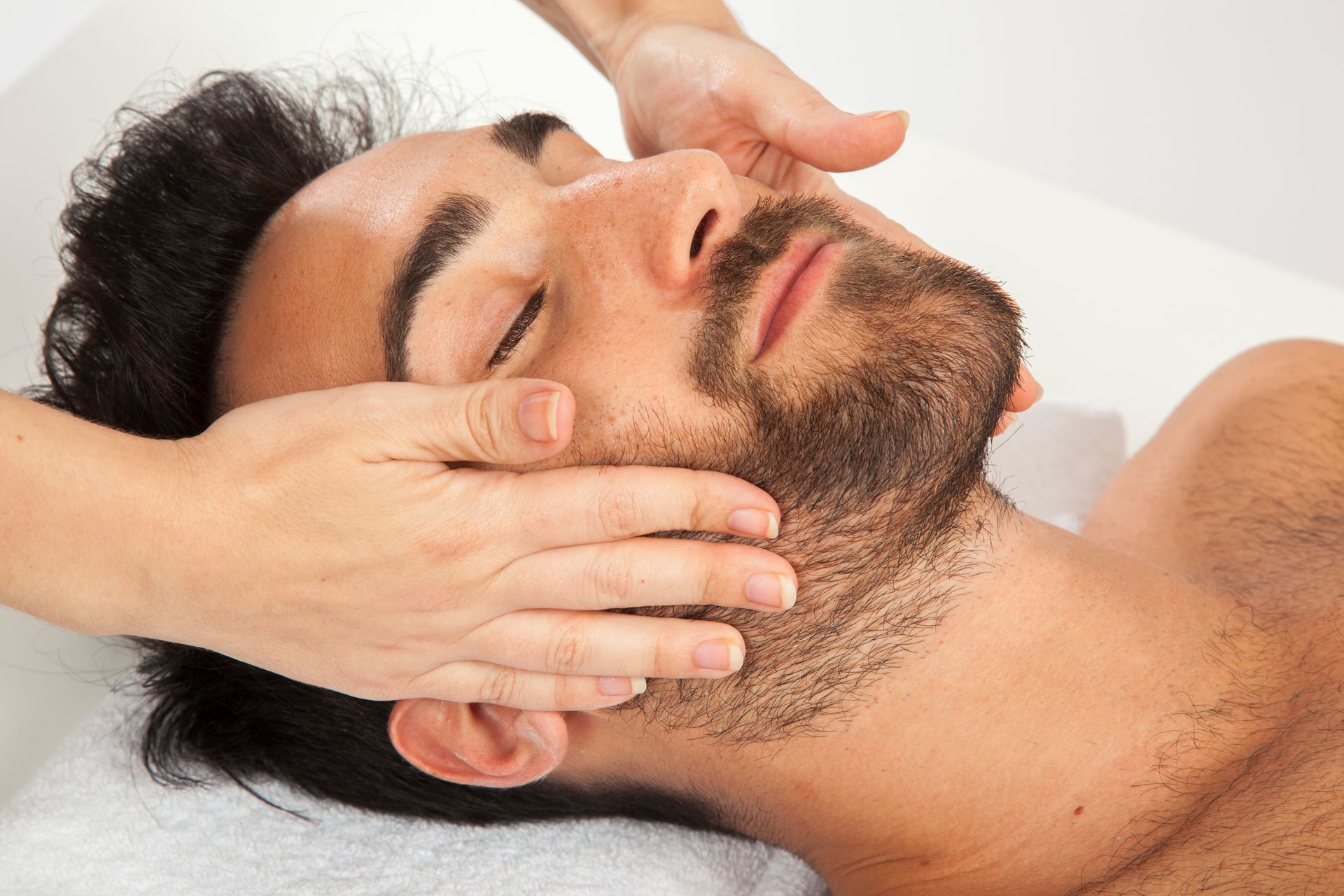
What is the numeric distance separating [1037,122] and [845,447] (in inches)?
65.7

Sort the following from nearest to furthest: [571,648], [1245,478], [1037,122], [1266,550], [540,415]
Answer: [540,415] → [571,648] → [1266,550] → [1245,478] → [1037,122]

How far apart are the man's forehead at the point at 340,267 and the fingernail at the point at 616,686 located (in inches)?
16.3

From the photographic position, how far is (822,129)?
1385 mm

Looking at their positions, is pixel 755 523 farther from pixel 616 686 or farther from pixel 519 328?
pixel 519 328

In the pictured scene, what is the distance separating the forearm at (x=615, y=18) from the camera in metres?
1.72

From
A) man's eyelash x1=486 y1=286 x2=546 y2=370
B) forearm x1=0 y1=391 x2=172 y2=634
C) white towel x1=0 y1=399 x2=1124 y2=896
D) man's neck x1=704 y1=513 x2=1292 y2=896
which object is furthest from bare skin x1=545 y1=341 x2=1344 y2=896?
forearm x1=0 y1=391 x2=172 y2=634

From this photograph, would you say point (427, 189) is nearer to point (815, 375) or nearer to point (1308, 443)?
point (815, 375)

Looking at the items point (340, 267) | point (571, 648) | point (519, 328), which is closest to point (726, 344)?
point (519, 328)

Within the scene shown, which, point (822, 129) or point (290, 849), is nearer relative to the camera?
point (822, 129)

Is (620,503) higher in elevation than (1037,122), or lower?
lower

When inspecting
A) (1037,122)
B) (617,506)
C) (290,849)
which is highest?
(1037,122)

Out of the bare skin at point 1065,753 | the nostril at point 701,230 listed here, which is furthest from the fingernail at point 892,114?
the bare skin at point 1065,753

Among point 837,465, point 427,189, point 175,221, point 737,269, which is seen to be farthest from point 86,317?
point 837,465

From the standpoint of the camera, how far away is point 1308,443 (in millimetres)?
1756
